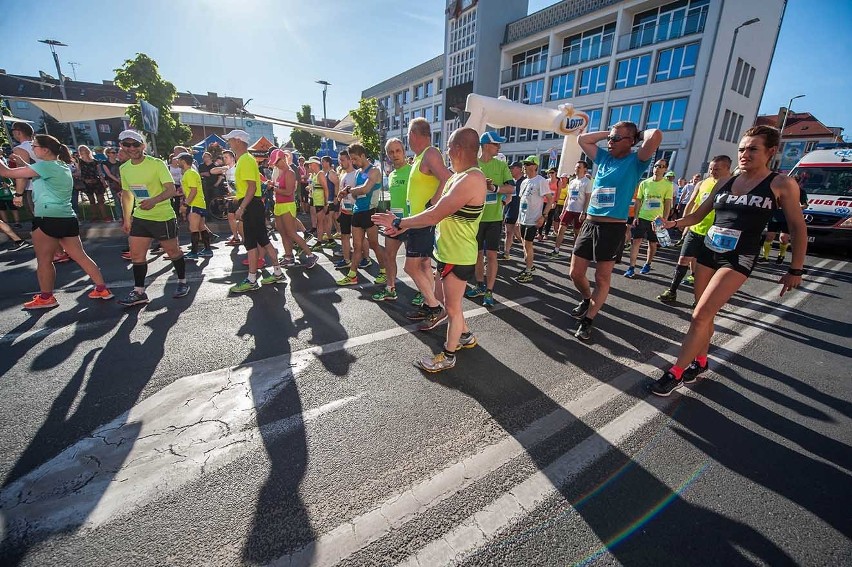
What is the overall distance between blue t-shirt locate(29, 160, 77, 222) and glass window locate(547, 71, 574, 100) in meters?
31.3

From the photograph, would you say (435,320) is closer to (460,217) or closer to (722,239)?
(460,217)

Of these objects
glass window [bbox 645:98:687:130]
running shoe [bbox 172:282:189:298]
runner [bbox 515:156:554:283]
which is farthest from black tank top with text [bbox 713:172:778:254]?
glass window [bbox 645:98:687:130]

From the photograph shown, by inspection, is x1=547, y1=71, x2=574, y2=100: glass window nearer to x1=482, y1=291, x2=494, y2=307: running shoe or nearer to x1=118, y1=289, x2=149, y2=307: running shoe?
x1=482, y1=291, x2=494, y2=307: running shoe

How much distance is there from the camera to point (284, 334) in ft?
12.9

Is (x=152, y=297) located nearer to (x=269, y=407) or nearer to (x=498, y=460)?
(x=269, y=407)

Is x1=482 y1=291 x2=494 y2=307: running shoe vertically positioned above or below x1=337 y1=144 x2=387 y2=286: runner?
below

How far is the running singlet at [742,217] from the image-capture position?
8.78 ft

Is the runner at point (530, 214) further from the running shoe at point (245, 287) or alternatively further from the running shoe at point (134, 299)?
the running shoe at point (134, 299)

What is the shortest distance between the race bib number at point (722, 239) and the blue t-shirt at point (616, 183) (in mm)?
890

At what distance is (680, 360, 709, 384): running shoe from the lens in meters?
3.19

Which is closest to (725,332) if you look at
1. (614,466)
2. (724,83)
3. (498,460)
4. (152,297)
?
(614,466)

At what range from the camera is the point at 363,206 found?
554 centimetres

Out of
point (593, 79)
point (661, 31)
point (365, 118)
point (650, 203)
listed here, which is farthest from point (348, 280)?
point (365, 118)

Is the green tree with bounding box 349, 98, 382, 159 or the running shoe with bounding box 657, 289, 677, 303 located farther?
the green tree with bounding box 349, 98, 382, 159
